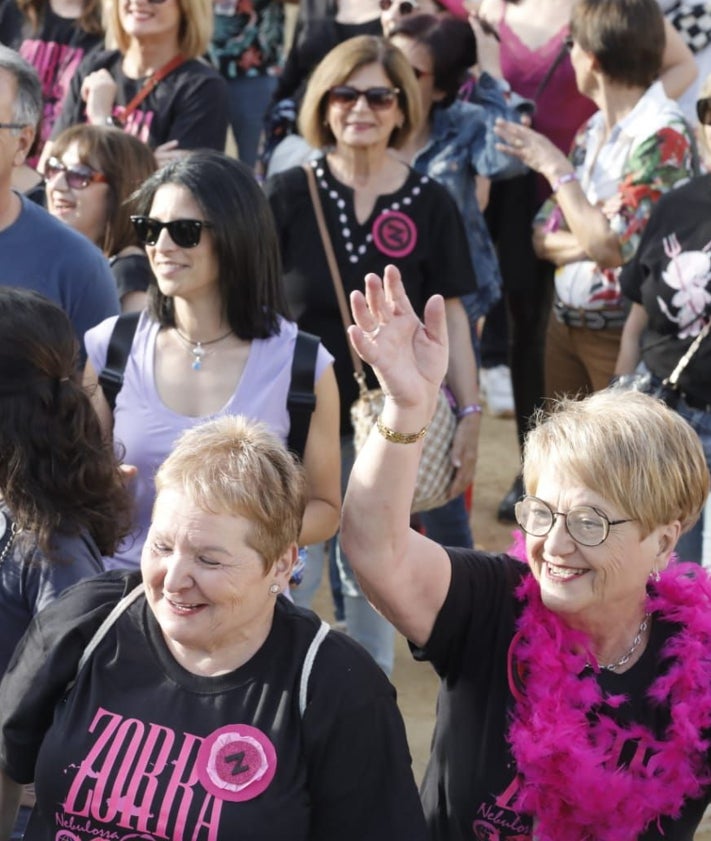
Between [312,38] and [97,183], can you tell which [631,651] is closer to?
[97,183]

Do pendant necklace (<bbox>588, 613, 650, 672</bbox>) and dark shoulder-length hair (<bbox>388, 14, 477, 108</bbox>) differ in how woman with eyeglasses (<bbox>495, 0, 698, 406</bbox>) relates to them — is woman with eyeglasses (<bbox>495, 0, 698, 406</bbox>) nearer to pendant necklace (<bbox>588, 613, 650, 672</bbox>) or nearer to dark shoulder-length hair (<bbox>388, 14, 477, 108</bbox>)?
dark shoulder-length hair (<bbox>388, 14, 477, 108</bbox>)

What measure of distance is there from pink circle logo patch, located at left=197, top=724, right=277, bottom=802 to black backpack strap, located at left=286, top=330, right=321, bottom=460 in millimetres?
1122

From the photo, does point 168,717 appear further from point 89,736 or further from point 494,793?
point 494,793

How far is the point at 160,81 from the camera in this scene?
516cm

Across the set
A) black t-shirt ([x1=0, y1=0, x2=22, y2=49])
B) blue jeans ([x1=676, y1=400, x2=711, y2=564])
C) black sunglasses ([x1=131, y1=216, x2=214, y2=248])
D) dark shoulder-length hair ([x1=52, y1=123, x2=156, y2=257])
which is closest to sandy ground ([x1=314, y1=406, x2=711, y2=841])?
blue jeans ([x1=676, y1=400, x2=711, y2=564])

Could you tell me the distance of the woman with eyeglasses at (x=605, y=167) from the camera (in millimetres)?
4492

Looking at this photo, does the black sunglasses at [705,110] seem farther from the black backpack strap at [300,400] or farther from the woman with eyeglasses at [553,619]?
the woman with eyeglasses at [553,619]

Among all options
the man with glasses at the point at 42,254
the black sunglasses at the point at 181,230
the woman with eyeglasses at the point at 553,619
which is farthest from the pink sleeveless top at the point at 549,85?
the woman with eyeglasses at the point at 553,619

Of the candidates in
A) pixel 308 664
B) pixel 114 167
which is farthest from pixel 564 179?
pixel 308 664

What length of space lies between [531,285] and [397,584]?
3.62 meters

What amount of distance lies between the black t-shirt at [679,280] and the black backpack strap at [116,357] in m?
1.57

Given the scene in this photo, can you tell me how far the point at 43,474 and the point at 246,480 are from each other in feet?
1.61

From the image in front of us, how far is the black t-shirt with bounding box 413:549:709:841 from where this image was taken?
2.33 metres

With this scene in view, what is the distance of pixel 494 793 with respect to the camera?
7.61 feet
